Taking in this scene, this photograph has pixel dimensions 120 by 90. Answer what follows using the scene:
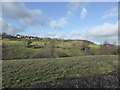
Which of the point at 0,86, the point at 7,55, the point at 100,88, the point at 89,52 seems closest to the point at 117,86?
the point at 100,88

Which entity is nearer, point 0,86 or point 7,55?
point 0,86

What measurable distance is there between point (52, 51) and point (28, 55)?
610 cm

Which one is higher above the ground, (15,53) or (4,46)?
(4,46)

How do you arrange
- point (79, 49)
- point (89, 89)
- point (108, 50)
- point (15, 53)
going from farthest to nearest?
point (79, 49), point (108, 50), point (15, 53), point (89, 89)

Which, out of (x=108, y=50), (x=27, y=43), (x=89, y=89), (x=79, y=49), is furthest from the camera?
(x=79, y=49)

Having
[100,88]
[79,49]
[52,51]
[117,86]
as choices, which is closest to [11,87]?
[100,88]

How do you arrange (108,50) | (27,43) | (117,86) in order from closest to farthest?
(117,86), (108,50), (27,43)

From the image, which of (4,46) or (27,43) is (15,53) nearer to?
(4,46)

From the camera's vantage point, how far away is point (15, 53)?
71.6ft

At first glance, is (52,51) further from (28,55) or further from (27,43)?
(27,43)

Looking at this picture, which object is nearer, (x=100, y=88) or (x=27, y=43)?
(x=100, y=88)

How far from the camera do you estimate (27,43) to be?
2905 cm

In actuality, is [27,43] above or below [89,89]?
above

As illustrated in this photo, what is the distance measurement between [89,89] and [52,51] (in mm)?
22031
